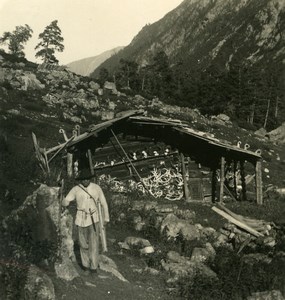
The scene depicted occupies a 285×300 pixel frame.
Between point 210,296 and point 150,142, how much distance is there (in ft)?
39.9

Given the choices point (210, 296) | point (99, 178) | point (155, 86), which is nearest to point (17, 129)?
point (99, 178)

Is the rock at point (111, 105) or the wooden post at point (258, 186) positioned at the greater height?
the rock at point (111, 105)

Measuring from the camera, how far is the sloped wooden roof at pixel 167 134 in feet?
68.2

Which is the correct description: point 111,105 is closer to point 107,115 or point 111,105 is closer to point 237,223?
point 107,115

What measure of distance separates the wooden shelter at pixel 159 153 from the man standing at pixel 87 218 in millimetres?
10066

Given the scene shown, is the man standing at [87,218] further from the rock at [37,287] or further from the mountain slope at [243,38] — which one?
the mountain slope at [243,38]

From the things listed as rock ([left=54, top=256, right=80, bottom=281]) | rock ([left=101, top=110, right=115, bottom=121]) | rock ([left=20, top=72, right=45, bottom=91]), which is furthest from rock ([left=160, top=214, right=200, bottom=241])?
rock ([left=20, top=72, right=45, bottom=91])

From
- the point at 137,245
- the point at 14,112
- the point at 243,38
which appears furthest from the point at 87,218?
the point at 243,38

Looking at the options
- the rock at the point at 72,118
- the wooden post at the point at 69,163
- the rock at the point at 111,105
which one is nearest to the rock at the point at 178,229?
the wooden post at the point at 69,163

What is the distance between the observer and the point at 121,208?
16.5m

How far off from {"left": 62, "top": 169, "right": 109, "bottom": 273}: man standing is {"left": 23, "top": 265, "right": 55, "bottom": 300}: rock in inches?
59.8

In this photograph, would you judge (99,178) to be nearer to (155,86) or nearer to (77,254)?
(77,254)

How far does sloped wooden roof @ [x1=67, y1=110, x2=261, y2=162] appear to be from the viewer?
20.8m

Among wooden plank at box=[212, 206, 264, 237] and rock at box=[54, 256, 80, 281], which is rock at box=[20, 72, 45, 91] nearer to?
wooden plank at box=[212, 206, 264, 237]
